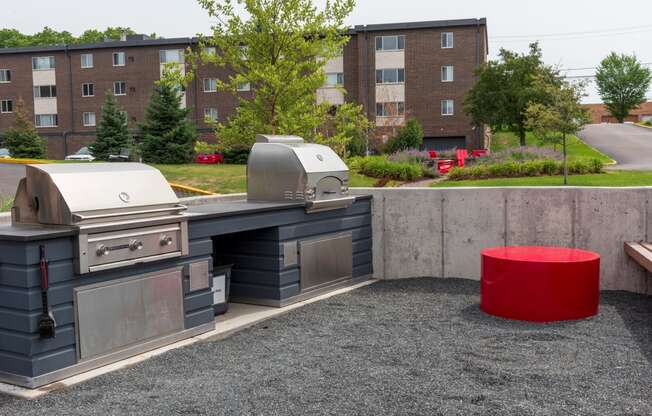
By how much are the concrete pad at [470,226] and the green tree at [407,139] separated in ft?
98.7

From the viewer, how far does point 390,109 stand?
140ft

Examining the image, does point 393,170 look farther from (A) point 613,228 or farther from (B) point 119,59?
(B) point 119,59

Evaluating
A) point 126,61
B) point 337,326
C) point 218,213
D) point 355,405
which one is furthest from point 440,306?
point 126,61

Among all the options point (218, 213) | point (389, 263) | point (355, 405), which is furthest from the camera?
point (389, 263)

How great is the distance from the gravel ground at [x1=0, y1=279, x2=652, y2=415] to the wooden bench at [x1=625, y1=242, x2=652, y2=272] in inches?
21.3

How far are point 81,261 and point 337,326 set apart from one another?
2700 millimetres

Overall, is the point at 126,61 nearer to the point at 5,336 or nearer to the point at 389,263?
the point at 389,263

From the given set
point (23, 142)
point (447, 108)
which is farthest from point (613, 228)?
point (23, 142)

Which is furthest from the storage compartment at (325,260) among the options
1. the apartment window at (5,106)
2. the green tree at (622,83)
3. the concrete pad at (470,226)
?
the green tree at (622,83)

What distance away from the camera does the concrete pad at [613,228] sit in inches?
337

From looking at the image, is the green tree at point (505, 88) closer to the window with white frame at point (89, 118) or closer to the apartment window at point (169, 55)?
the apartment window at point (169, 55)

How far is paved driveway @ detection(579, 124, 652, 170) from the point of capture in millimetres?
30805

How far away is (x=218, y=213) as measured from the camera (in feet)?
23.1

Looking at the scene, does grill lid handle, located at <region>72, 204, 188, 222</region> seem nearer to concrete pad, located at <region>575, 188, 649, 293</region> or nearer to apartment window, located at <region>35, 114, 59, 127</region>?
concrete pad, located at <region>575, 188, 649, 293</region>
